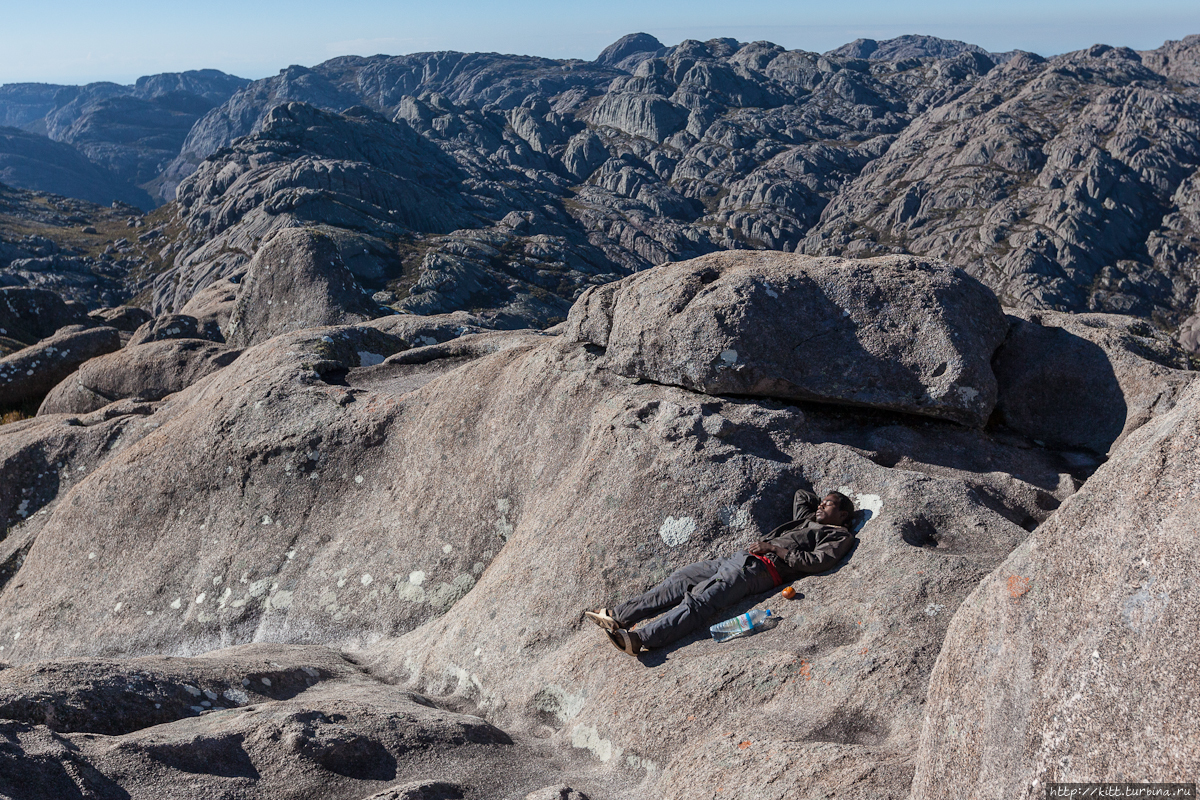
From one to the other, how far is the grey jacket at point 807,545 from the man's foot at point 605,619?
9.38 feet

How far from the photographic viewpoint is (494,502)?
16.7 meters

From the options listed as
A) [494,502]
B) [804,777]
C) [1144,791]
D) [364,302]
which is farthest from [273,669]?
[364,302]

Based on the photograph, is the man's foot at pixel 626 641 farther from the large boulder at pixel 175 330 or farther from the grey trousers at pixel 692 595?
the large boulder at pixel 175 330

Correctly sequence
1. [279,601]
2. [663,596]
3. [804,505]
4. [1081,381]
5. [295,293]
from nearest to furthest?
[663,596], [804,505], [1081,381], [279,601], [295,293]

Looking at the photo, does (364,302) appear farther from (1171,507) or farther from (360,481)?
(1171,507)

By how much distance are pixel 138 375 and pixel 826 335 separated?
28.4 meters

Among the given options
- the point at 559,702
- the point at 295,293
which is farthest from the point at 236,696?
the point at 295,293

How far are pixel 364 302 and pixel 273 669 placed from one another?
28.4 metres

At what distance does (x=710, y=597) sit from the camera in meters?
11.9

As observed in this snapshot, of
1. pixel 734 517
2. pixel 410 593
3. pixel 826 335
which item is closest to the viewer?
pixel 734 517

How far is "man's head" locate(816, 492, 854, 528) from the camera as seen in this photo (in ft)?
41.6

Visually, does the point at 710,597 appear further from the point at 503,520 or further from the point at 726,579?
the point at 503,520

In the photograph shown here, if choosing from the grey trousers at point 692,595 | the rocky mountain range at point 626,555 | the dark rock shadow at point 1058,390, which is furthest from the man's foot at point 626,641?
the dark rock shadow at point 1058,390

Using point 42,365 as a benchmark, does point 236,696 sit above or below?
below
